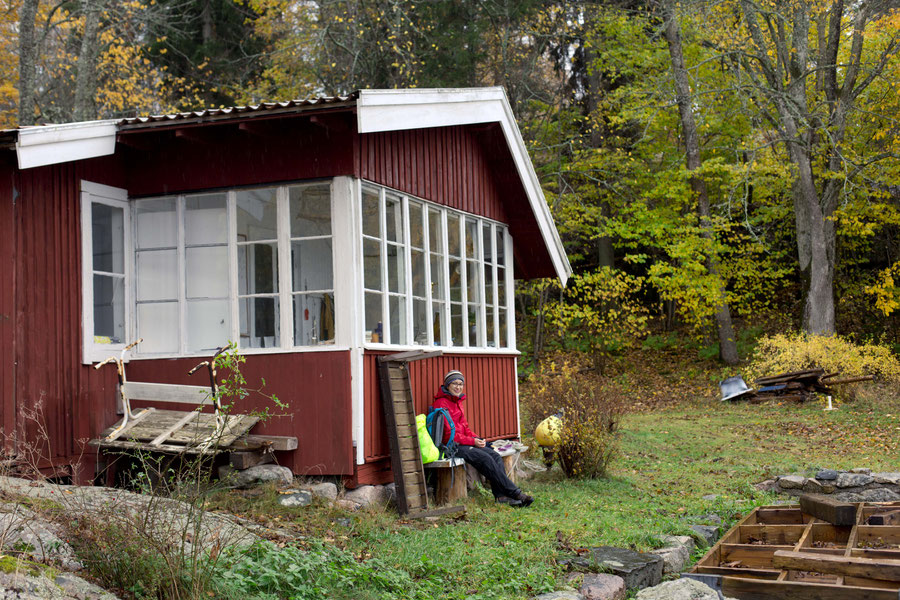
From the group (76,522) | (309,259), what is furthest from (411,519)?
(76,522)

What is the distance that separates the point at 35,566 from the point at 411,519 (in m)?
4.37

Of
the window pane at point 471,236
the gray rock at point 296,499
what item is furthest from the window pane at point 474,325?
the gray rock at point 296,499

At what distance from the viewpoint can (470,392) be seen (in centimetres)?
1171

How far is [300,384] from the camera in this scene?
895 cm

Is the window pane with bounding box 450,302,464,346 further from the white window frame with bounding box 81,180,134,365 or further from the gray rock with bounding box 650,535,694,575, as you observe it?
the gray rock with bounding box 650,535,694,575

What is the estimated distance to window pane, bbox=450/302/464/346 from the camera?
11398 millimetres

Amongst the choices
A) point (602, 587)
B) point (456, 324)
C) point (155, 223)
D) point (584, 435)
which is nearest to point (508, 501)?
point (584, 435)

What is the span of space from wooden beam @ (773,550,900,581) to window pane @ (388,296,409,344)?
454 centimetres

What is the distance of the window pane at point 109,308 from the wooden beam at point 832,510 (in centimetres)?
721

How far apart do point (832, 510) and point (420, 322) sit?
15.9ft

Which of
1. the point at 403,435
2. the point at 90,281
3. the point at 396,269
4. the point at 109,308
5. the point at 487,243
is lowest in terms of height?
the point at 403,435

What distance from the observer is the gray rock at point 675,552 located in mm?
7590

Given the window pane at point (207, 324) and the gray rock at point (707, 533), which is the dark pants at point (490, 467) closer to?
the gray rock at point (707, 533)

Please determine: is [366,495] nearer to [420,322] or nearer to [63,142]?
[420,322]
